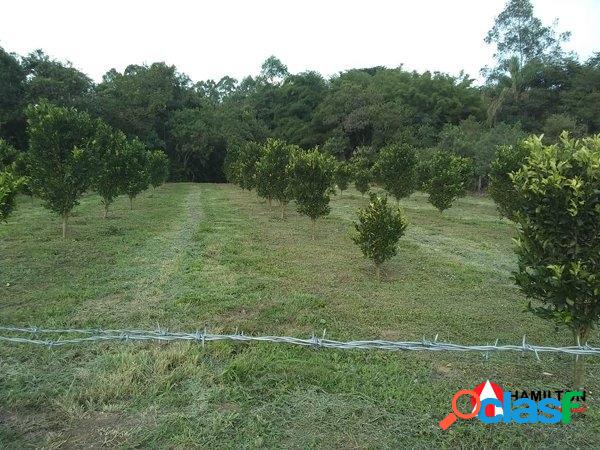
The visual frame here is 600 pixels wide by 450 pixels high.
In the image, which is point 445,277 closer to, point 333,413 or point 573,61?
point 333,413

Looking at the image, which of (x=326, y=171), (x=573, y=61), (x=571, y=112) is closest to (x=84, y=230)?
(x=326, y=171)

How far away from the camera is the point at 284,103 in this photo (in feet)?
196

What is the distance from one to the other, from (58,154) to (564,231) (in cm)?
1260

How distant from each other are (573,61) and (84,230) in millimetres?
53194

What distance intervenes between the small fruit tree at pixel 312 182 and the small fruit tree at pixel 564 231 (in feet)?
32.9

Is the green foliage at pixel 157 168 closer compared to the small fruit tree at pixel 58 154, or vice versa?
the small fruit tree at pixel 58 154

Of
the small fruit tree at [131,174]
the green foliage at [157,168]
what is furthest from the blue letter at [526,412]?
the green foliage at [157,168]

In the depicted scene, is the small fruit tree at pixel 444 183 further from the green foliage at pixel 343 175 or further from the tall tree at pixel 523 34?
the tall tree at pixel 523 34

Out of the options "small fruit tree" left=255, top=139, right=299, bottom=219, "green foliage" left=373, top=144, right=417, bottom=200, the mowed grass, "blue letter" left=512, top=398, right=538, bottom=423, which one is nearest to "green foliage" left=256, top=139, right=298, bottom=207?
"small fruit tree" left=255, top=139, right=299, bottom=219

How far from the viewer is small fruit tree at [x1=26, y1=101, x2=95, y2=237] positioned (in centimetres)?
1204

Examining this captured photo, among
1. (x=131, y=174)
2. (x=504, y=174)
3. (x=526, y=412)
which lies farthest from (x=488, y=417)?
(x=131, y=174)

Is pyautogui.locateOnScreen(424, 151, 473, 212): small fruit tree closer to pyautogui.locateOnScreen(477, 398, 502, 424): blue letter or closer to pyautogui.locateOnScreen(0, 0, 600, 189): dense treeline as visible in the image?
pyautogui.locateOnScreen(0, 0, 600, 189): dense treeline

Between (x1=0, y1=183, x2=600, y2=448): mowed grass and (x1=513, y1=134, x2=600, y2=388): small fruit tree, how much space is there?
3.01ft

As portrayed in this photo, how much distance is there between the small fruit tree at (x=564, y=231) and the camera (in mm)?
4141
